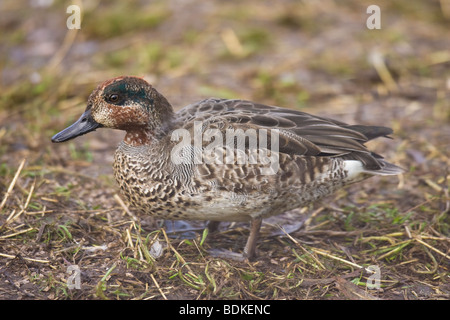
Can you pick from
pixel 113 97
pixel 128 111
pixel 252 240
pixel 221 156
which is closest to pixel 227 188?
pixel 221 156

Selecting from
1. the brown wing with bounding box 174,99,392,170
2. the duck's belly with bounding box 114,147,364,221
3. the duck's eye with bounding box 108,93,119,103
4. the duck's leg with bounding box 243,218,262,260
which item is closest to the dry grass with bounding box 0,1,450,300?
the duck's leg with bounding box 243,218,262,260

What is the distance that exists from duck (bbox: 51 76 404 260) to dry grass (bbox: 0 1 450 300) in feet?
1.02

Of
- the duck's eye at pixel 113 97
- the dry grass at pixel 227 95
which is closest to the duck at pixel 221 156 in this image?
the duck's eye at pixel 113 97

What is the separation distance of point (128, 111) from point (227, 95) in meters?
2.35

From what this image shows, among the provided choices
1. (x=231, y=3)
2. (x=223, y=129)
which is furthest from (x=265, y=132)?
(x=231, y=3)

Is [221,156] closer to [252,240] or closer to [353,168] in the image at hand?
[252,240]

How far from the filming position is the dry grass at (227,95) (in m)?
3.26

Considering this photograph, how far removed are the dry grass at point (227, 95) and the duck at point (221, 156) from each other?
1.02ft

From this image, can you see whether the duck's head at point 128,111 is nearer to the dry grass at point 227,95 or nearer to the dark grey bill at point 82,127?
the dark grey bill at point 82,127

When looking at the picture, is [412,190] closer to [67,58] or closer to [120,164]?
[120,164]

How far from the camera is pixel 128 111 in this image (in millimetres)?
3391

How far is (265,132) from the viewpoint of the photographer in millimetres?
3322
